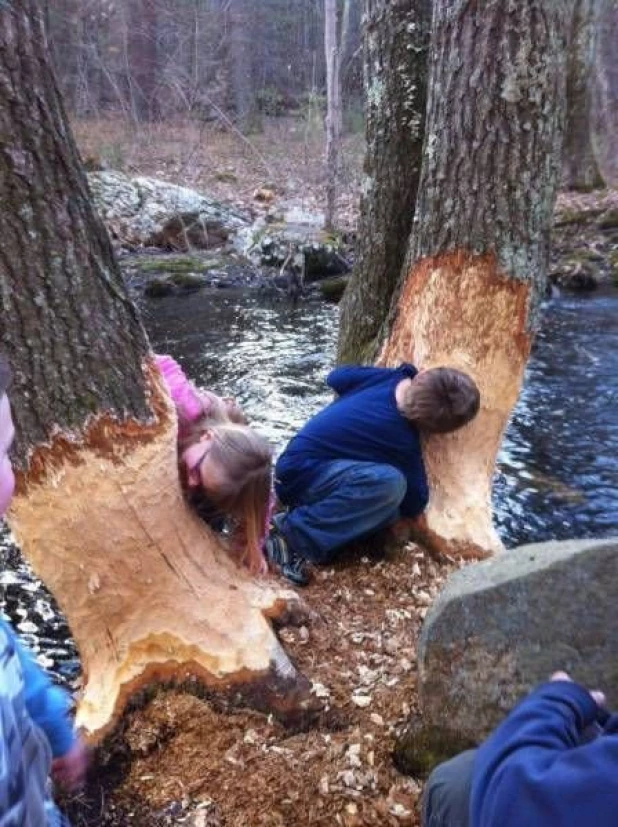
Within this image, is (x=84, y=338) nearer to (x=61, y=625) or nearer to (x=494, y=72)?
(x=61, y=625)

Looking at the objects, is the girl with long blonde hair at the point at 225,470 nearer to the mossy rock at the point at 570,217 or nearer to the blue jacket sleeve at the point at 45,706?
the blue jacket sleeve at the point at 45,706

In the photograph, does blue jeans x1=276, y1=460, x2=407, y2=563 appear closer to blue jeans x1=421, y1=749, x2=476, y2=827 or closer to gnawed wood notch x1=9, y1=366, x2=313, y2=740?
gnawed wood notch x1=9, y1=366, x2=313, y2=740

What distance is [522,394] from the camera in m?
6.54

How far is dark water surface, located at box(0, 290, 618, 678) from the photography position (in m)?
4.40

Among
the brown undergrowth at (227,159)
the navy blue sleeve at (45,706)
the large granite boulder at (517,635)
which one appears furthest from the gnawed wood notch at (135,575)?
the brown undergrowth at (227,159)

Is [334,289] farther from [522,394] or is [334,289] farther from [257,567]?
[257,567]

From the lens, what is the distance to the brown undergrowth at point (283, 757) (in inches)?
88.0

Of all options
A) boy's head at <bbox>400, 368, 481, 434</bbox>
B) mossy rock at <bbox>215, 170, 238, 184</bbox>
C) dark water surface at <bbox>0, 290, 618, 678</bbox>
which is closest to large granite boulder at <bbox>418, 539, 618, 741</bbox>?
boy's head at <bbox>400, 368, 481, 434</bbox>

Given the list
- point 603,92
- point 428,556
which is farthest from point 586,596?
point 603,92

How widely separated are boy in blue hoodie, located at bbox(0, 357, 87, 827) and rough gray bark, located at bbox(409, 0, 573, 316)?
255 centimetres

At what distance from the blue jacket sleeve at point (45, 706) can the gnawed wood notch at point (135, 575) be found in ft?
2.60

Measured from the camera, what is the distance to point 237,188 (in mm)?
16672

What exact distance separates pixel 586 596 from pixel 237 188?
1548 centimetres

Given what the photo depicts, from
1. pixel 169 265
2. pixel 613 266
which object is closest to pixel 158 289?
pixel 169 265
